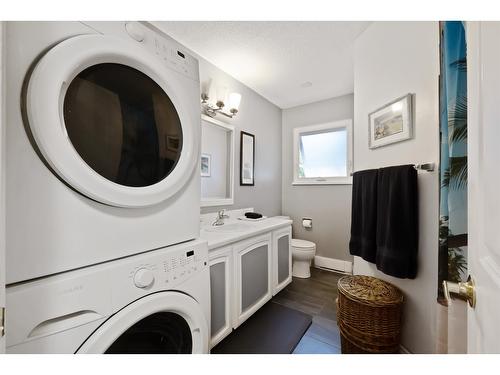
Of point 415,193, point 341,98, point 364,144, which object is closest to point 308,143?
point 341,98

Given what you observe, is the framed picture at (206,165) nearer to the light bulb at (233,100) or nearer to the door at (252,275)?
the light bulb at (233,100)

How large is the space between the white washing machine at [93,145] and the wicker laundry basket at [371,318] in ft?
3.62

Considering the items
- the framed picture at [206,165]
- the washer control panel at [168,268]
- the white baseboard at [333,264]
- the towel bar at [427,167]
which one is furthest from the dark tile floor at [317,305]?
the framed picture at [206,165]

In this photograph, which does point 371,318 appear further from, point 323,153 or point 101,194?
point 323,153

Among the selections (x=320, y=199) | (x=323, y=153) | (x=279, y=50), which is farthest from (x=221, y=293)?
(x=323, y=153)

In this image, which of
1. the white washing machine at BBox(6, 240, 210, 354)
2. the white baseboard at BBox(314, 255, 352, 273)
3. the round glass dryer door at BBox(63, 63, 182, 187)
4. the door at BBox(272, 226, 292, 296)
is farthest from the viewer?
the white baseboard at BBox(314, 255, 352, 273)

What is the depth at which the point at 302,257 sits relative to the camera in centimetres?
227

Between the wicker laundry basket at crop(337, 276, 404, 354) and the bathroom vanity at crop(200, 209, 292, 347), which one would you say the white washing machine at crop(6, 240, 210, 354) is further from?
the wicker laundry basket at crop(337, 276, 404, 354)

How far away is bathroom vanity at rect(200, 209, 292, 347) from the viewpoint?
1182 mm

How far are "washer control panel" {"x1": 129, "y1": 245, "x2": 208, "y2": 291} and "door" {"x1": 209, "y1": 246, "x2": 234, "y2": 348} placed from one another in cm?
33

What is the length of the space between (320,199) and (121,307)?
2437 millimetres

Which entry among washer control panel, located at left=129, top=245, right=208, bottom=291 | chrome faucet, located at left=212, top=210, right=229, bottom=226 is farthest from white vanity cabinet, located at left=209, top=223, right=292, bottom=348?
chrome faucet, located at left=212, top=210, right=229, bottom=226
